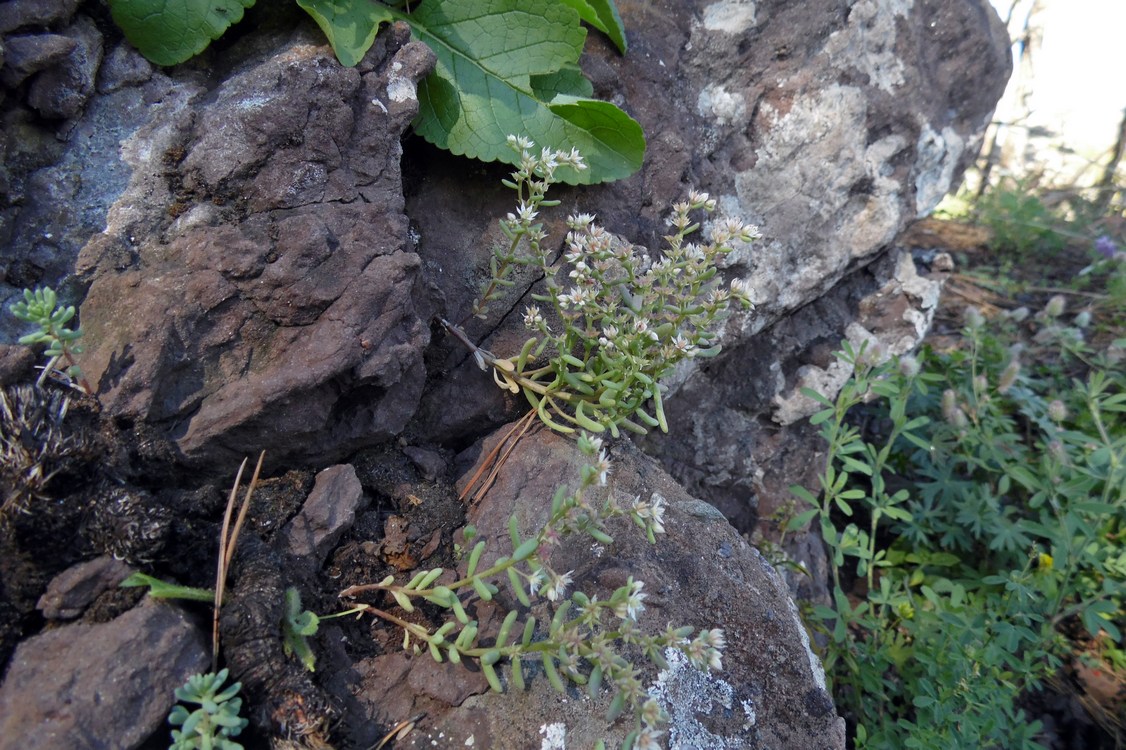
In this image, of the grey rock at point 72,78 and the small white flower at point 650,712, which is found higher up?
the grey rock at point 72,78

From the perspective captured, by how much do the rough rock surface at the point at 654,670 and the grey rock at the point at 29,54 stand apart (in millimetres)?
1780

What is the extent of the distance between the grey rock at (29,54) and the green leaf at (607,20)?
1.74m

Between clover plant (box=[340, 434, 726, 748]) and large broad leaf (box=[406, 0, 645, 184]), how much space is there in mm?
1320

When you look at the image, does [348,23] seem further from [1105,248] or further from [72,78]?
[1105,248]

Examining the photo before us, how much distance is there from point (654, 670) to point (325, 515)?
1058 millimetres

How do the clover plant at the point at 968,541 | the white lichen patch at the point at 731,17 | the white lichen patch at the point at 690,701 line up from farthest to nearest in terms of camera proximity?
the white lichen patch at the point at 731,17, the clover plant at the point at 968,541, the white lichen patch at the point at 690,701

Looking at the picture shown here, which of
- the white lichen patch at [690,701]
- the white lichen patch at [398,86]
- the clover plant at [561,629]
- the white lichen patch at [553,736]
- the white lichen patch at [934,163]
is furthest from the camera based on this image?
the white lichen patch at [934,163]

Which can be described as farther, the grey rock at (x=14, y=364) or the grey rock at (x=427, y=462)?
the grey rock at (x=427, y=462)

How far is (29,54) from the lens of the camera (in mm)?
2156

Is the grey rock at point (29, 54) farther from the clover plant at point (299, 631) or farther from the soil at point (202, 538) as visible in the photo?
the clover plant at point (299, 631)

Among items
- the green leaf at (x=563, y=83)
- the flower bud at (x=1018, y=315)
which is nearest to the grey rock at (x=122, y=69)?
the green leaf at (x=563, y=83)

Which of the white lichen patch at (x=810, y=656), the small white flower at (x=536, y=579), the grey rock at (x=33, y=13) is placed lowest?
the white lichen patch at (x=810, y=656)

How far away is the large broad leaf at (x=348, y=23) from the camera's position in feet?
8.08

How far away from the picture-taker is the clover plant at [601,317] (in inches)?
93.4
